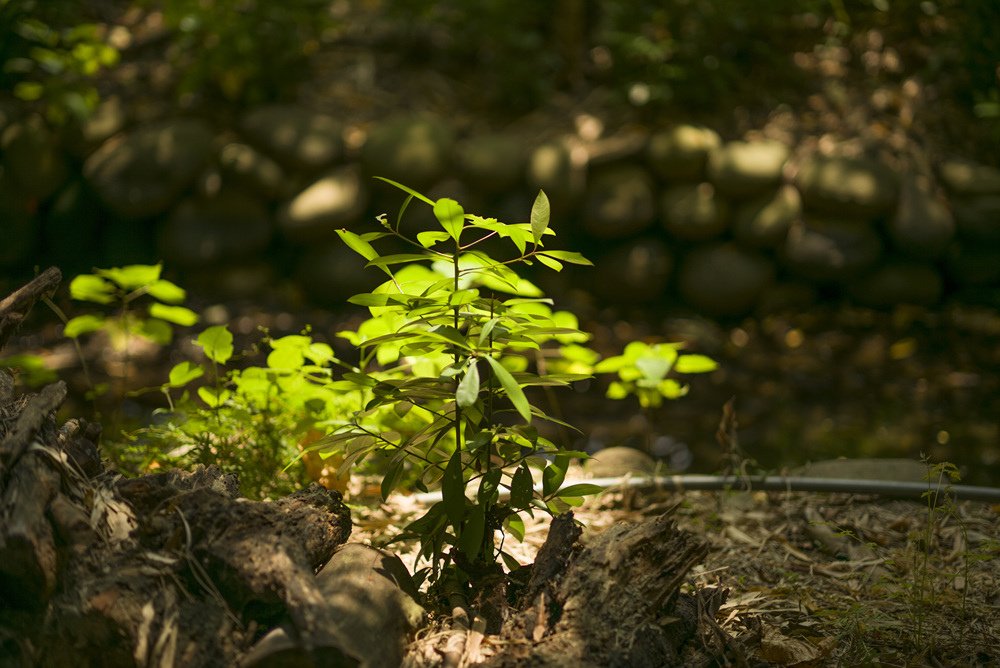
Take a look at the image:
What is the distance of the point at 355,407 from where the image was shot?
2.38m

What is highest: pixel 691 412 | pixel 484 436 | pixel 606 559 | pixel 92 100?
pixel 484 436

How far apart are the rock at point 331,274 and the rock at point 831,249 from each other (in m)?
2.34

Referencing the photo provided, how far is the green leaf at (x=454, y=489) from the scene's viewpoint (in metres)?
1.59

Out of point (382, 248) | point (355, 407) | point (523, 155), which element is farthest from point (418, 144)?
point (355, 407)

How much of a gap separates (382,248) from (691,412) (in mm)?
1616

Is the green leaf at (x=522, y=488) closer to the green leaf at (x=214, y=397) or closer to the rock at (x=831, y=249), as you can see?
the green leaf at (x=214, y=397)

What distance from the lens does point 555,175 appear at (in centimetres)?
496

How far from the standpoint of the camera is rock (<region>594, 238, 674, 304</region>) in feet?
16.6

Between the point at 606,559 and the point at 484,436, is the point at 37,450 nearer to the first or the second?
the point at 484,436

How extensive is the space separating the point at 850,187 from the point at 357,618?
4.17 m

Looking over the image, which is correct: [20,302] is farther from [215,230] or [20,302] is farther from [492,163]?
[492,163]

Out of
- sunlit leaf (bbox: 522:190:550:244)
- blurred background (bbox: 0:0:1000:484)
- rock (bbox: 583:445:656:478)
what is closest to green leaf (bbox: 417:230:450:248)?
sunlit leaf (bbox: 522:190:550:244)

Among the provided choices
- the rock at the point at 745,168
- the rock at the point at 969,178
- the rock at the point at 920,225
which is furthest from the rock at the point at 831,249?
the rock at the point at 969,178

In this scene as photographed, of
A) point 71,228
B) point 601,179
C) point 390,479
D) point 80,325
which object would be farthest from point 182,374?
point 601,179
